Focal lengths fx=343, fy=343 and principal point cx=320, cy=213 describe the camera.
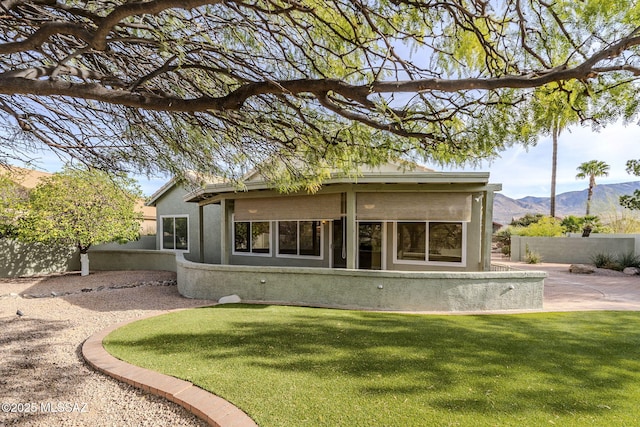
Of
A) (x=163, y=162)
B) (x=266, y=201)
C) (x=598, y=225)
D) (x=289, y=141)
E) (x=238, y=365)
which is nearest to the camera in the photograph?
(x=238, y=365)

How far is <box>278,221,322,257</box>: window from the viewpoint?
1406cm

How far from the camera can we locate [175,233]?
805 inches

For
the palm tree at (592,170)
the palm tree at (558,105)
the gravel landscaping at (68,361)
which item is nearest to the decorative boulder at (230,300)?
the gravel landscaping at (68,361)

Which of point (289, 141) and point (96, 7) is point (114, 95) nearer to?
point (96, 7)

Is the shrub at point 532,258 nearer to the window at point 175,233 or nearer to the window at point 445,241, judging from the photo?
the window at point 445,241

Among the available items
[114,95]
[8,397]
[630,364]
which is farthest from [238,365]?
[630,364]

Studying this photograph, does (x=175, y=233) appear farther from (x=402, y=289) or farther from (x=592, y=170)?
(x=592, y=170)

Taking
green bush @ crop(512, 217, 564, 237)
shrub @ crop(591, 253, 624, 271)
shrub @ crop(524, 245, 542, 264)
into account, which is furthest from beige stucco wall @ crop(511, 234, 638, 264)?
green bush @ crop(512, 217, 564, 237)

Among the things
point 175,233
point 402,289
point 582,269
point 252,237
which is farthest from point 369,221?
point 175,233

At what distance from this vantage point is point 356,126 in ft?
17.4

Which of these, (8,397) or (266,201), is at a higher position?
(266,201)

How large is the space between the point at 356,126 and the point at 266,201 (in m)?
7.52

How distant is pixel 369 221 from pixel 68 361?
833cm

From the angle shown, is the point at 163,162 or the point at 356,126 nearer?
the point at 356,126
